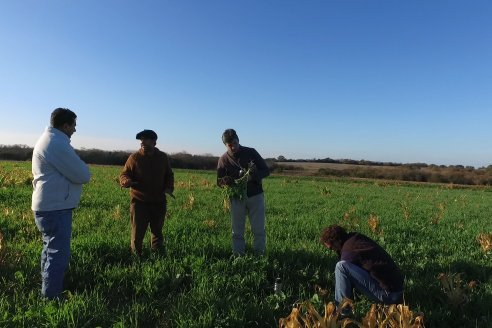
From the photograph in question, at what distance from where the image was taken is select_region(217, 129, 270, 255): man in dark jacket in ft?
20.4

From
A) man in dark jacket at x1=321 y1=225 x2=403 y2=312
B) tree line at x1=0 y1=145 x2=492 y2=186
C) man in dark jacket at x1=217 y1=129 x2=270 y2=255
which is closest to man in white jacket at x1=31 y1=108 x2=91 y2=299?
man in dark jacket at x1=217 y1=129 x2=270 y2=255

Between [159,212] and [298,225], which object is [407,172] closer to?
[298,225]

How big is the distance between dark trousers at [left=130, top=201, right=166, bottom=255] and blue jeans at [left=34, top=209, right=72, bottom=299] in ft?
5.45

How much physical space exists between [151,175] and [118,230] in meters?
2.49

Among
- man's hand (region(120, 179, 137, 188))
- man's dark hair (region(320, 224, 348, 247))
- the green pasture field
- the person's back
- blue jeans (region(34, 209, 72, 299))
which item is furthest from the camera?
man's hand (region(120, 179, 137, 188))

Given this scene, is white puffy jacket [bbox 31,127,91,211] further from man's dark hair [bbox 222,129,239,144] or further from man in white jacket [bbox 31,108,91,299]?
man's dark hair [bbox 222,129,239,144]

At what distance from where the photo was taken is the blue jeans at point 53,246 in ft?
14.4

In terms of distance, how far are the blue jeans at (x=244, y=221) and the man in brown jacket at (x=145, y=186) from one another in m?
Answer: 1.17

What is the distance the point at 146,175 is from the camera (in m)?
6.11

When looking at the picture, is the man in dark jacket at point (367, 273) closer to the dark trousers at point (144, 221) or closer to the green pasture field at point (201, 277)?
the green pasture field at point (201, 277)

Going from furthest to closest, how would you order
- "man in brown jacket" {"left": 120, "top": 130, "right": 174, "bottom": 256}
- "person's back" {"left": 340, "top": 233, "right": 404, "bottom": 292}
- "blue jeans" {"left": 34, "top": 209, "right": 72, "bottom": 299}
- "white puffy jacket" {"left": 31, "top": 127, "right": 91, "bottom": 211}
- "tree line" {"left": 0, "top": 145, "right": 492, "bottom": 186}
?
"tree line" {"left": 0, "top": 145, "right": 492, "bottom": 186} → "man in brown jacket" {"left": 120, "top": 130, "right": 174, "bottom": 256} → "person's back" {"left": 340, "top": 233, "right": 404, "bottom": 292} → "blue jeans" {"left": 34, "top": 209, "right": 72, "bottom": 299} → "white puffy jacket" {"left": 31, "top": 127, "right": 91, "bottom": 211}

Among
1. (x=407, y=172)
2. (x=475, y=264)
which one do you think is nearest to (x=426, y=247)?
(x=475, y=264)

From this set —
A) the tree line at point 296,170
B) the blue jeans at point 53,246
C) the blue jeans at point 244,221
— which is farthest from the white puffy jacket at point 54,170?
the tree line at point 296,170

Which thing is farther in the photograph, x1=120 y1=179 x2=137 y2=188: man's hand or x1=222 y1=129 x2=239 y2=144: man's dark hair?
x1=222 y1=129 x2=239 y2=144: man's dark hair
